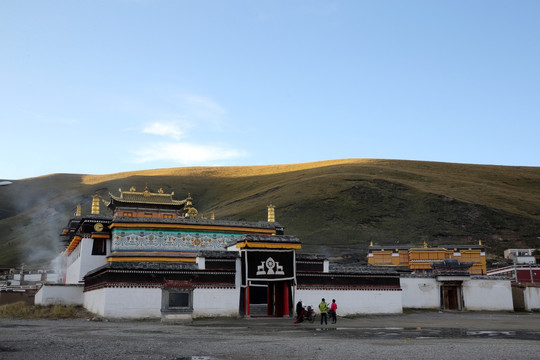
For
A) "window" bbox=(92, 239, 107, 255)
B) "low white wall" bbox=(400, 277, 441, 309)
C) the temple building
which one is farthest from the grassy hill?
"window" bbox=(92, 239, 107, 255)

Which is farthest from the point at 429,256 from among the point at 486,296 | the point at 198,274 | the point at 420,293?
the point at 198,274

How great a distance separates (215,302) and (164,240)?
10.7m

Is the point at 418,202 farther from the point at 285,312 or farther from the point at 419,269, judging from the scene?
the point at 285,312

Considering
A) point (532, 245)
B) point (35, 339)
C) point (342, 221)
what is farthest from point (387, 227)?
point (35, 339)

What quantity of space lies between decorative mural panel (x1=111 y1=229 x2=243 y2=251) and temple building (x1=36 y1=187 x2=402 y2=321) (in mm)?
78

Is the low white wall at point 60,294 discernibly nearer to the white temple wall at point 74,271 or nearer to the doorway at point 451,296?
the white temple wall at point 74,271

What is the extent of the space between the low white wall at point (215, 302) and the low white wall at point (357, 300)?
4.50 metres

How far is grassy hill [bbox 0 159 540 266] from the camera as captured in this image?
92.1 metres

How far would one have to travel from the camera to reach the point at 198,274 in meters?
33.2

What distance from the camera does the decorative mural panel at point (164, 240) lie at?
4116cm

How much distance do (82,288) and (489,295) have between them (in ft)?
104

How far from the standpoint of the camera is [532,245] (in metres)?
90.7

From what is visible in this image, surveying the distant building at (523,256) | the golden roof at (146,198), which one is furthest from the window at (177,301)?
the distant building at (523,256)

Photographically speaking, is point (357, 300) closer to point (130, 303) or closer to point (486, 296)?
point (486, 296)
